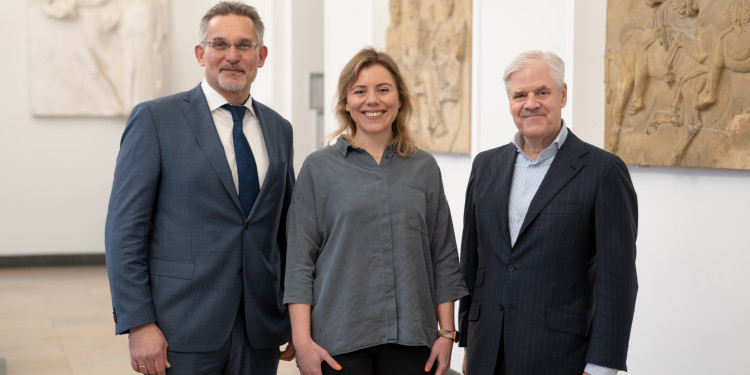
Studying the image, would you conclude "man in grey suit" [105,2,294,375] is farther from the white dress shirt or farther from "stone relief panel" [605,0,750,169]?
"stone relief panel" [605,0,750,169]

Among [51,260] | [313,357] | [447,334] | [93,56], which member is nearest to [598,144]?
[447,334]

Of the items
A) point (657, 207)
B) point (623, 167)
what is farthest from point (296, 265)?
point (657, 207)

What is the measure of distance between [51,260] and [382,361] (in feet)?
38.7

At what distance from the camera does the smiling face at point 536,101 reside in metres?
3.13

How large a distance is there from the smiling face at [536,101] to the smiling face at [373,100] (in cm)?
46

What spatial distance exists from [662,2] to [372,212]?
86.7 inches

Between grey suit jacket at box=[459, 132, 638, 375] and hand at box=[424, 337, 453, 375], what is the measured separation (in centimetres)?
13

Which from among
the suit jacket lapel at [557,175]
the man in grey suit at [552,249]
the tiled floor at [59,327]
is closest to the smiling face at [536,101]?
the man in grey suit at [552,249]

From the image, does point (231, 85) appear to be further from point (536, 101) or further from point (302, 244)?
point (536, 101)

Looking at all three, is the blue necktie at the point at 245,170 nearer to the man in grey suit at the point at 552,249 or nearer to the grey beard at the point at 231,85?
the grey beard at the point at 231,85

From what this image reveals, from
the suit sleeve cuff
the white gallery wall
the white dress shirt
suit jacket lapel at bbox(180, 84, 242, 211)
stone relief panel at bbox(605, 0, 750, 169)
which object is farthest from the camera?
the white gallery wall

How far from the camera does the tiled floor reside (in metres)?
7.62

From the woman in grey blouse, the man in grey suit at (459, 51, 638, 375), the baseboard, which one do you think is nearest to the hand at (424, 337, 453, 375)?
the woman in grey blouse

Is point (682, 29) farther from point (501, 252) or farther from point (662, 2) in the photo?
point (501, 252)
